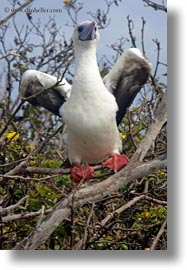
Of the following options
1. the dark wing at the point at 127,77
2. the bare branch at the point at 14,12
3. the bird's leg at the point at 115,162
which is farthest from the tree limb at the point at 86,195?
the bare branch at the point at 14,12

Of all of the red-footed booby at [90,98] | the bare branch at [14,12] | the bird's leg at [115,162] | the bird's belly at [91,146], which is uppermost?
the bare branch at [14,12]

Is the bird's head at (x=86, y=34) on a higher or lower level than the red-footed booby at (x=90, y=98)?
higher

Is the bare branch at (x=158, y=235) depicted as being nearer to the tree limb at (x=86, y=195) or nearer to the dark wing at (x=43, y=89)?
the tree limb at (x=86, y=195)

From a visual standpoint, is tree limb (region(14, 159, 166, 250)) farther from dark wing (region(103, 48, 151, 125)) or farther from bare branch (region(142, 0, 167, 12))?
bare branch (region(142, 0, 167, 12))

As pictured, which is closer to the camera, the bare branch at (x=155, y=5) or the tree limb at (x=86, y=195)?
the tree limb at (x=86, y=195)

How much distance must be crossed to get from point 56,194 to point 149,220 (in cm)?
31

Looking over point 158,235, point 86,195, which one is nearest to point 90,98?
point 86,195

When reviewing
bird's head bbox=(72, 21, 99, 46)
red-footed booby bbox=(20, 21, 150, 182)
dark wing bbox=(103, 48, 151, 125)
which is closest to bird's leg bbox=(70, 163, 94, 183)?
red-footed booby bbox=(20, 21, 150, 182)

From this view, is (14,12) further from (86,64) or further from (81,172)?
(81,172)

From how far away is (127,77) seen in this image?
2.14 metres

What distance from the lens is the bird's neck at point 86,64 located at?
6.99 ft

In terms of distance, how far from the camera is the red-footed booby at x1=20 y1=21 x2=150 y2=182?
6.93ft

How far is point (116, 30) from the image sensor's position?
85.4 inches

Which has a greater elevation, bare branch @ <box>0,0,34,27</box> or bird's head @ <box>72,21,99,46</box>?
bare branch @ <box>0,0,34,27</box>
